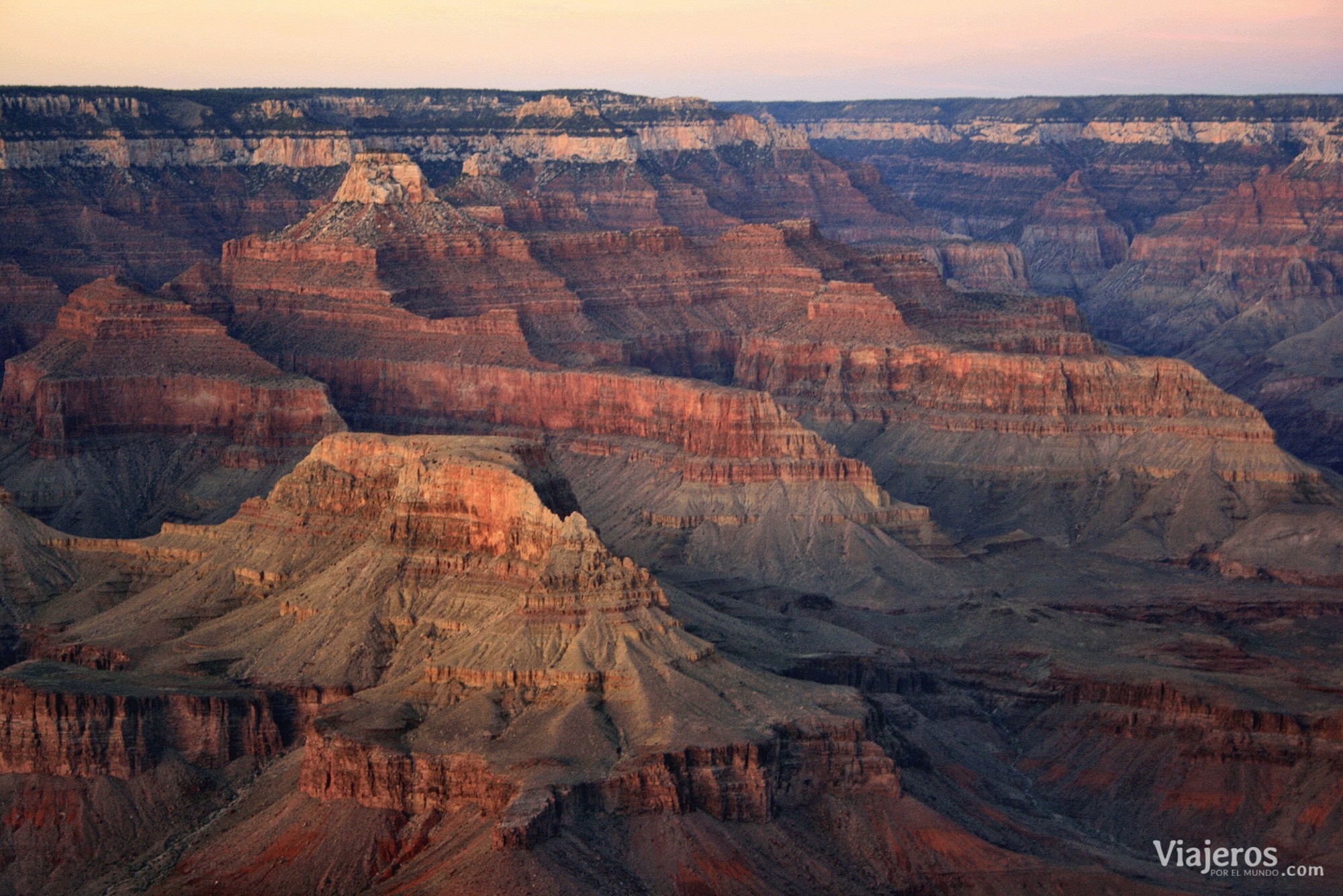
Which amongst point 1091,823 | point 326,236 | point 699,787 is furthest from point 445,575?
point 326,236

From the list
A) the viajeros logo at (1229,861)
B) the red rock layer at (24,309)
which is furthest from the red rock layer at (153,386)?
the viajeros logo at (1229,861)

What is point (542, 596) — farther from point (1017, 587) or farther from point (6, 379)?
point (6, 379)

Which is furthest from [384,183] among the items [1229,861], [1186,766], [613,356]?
[1229,861]

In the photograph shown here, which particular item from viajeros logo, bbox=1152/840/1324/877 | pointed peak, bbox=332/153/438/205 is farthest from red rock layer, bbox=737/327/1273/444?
viajeros logo, bbox=1152/840/1324/877

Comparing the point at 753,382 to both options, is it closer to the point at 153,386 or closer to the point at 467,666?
the point at 153,386

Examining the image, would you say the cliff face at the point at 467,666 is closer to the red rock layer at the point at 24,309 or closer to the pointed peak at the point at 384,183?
the red rock layer at the point at 24,309
